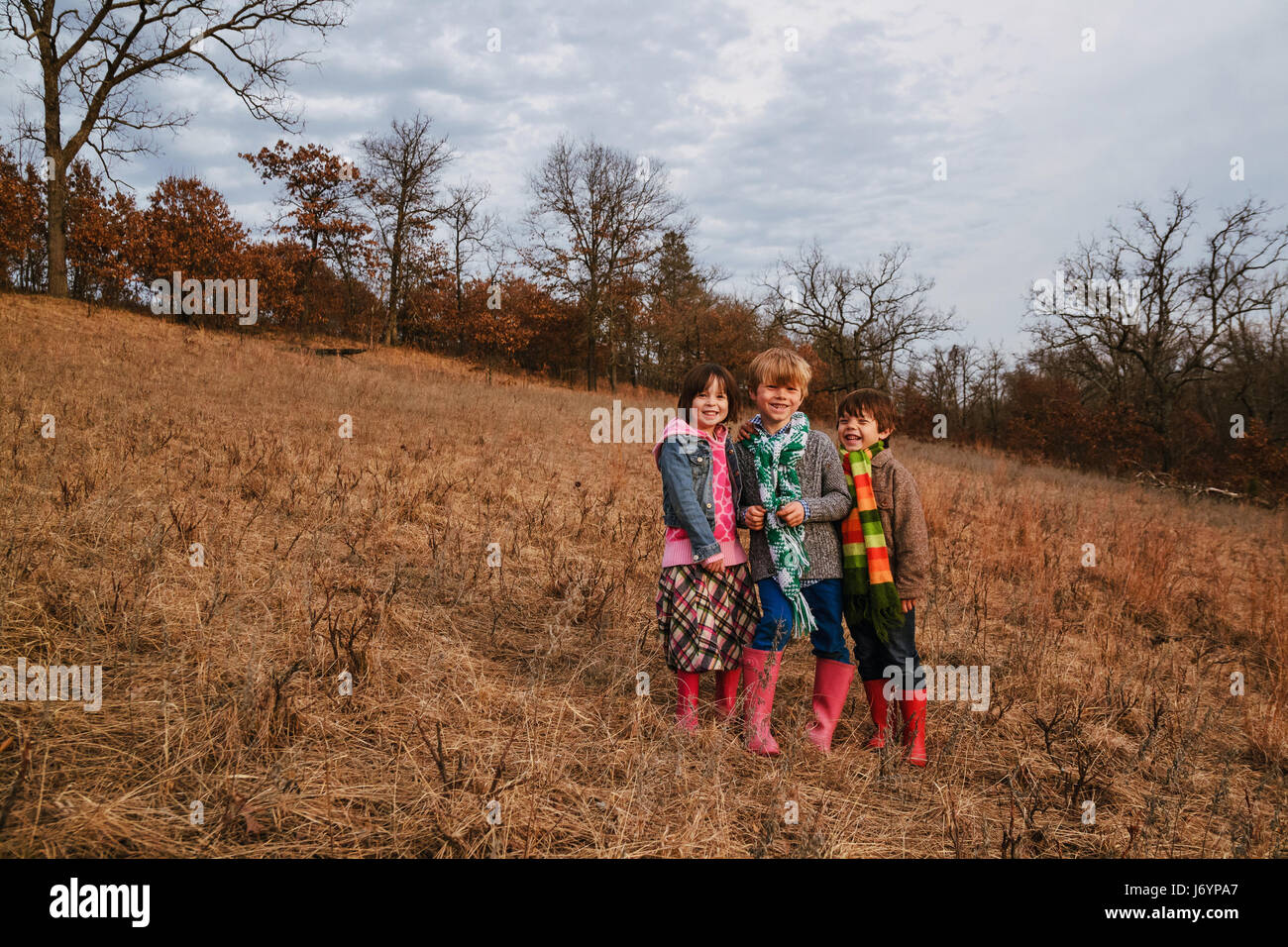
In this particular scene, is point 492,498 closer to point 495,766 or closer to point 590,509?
point 590,509

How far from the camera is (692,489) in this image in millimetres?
2891

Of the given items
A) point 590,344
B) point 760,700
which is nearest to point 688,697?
point 760,700

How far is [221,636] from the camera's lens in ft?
10.1

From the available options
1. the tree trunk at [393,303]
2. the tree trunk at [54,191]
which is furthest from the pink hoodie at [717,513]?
the tree trunk at [393,303]

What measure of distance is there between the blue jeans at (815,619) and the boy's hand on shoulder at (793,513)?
0.33 meters

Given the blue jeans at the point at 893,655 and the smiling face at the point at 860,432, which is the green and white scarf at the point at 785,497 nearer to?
the smiling face at the point at 860,432

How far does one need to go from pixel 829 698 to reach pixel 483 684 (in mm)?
1689

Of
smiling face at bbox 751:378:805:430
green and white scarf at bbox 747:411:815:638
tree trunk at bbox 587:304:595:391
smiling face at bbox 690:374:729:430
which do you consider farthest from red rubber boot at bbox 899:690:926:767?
tree trunk at bbox 587:304:595:391

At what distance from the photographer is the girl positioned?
291 centimetres

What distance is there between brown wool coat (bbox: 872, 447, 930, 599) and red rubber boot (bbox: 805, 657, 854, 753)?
461 millimetres

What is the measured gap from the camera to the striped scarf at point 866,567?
2910 millimetres

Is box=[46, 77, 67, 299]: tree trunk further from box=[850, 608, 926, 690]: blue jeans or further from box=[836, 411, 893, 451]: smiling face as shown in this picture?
box=[850, 608, 926, 690]: blue jeans
